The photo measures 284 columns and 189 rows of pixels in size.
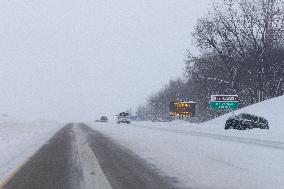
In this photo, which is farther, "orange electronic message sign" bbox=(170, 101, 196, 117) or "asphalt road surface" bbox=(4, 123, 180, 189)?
"orange electronic message sign" bbox=(170, 101, 196, 117)

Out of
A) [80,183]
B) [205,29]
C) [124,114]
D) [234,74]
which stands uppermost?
[205,29]

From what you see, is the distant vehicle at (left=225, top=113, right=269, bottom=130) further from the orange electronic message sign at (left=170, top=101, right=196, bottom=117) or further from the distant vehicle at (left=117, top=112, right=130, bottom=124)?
the distant vehicle at (left=117, top=112, right=130, bottom=124)

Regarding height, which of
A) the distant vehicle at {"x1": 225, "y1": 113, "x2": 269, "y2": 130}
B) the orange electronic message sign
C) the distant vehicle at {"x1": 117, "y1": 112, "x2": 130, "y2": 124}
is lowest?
the distant vehicle at {"x1": 225, "y1": 113, "x2": 269, "y2": 130}

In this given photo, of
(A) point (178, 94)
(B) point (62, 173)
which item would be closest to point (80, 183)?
(B) point (62, 173)

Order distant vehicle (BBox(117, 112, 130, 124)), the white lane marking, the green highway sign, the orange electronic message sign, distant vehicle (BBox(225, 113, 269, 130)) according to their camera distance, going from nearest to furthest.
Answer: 1. the white lane marking
2. distant vehicle (BBox(225, 113, 269, 130))
3. the green highway sign
4. the orange electronic message sign
5. distant vehicle (BBox(117, 112, 130, 124))

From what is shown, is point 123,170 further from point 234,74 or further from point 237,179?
point 234,74

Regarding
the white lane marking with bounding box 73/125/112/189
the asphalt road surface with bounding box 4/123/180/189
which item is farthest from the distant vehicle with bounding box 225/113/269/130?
the white lane marking with bounding box 73/125/112/189

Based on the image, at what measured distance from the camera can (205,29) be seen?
63875 mm

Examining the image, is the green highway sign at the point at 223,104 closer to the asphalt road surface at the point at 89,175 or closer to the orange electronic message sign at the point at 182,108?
the orange electronic message sign at the point at 182,108

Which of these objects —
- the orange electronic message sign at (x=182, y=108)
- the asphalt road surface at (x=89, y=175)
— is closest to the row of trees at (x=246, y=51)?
the orange electronic message sign at (x=182, y=108)

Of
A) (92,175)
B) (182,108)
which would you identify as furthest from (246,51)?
(92,175)

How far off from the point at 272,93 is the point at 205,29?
1375cm

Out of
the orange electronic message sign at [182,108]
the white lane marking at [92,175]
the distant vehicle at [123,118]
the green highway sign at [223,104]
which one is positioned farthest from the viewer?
the distant vehicle at [123,118]

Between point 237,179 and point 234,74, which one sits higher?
point 234,74
